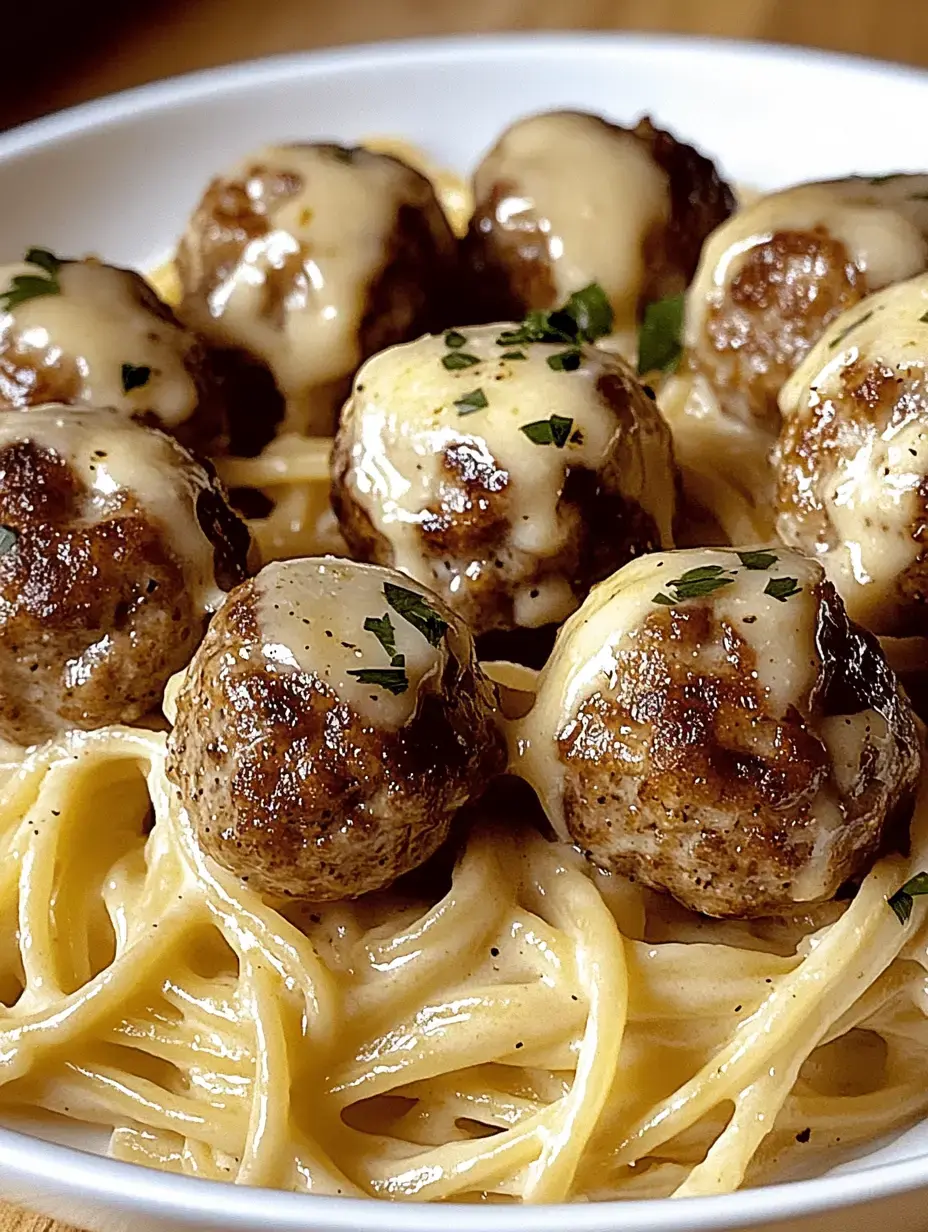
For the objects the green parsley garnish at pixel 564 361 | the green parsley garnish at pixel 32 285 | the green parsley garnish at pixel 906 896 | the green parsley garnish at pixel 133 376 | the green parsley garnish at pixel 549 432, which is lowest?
the green parsley garnish at pixel 906 896

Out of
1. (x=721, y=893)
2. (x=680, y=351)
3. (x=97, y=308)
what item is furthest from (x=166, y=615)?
(x=680, y=351)

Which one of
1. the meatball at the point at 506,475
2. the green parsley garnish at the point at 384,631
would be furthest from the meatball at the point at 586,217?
the green parsley garnish at the point at 384,631

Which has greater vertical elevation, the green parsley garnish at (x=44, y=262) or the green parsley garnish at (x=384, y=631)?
the green parsley garnish at (x=44, y=262)

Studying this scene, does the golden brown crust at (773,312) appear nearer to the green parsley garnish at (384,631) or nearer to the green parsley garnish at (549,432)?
the green parsley garnish at (549,432)

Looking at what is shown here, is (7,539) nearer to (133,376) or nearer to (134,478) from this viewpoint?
(134,478)

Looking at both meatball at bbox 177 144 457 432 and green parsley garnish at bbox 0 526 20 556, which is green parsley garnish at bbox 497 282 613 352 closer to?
meatball at bbox 177 144 457 432

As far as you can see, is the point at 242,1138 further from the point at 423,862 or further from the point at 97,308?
the point at 97,308
